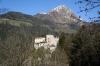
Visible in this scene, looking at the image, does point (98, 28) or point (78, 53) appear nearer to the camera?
point (98, 28)

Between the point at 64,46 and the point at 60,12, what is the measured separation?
49.0 m

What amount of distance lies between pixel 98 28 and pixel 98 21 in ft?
0.35

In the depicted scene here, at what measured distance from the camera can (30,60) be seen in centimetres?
1598

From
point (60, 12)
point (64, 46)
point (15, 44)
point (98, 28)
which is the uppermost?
point (60, 12)

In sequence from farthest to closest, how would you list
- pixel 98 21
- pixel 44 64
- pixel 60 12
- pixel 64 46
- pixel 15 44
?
pixel 64 46 → pixel 44 64 → pixel 15 44 → pixel 60 12 → pixel 98 21

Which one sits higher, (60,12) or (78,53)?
(60,12)

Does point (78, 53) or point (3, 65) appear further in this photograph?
point (78, 53)

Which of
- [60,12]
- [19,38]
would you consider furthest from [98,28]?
[19,38]

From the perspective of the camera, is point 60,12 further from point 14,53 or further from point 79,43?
point 79,43

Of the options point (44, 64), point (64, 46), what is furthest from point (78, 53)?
point (44, 64)

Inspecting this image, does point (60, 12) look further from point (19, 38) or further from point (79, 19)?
point (19, 38)

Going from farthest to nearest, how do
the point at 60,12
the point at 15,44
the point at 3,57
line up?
the point at 3,57, the point at 15,44, the point at 60,12

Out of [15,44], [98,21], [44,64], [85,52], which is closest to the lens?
[98,21]

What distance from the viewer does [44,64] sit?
1720 centimetres
